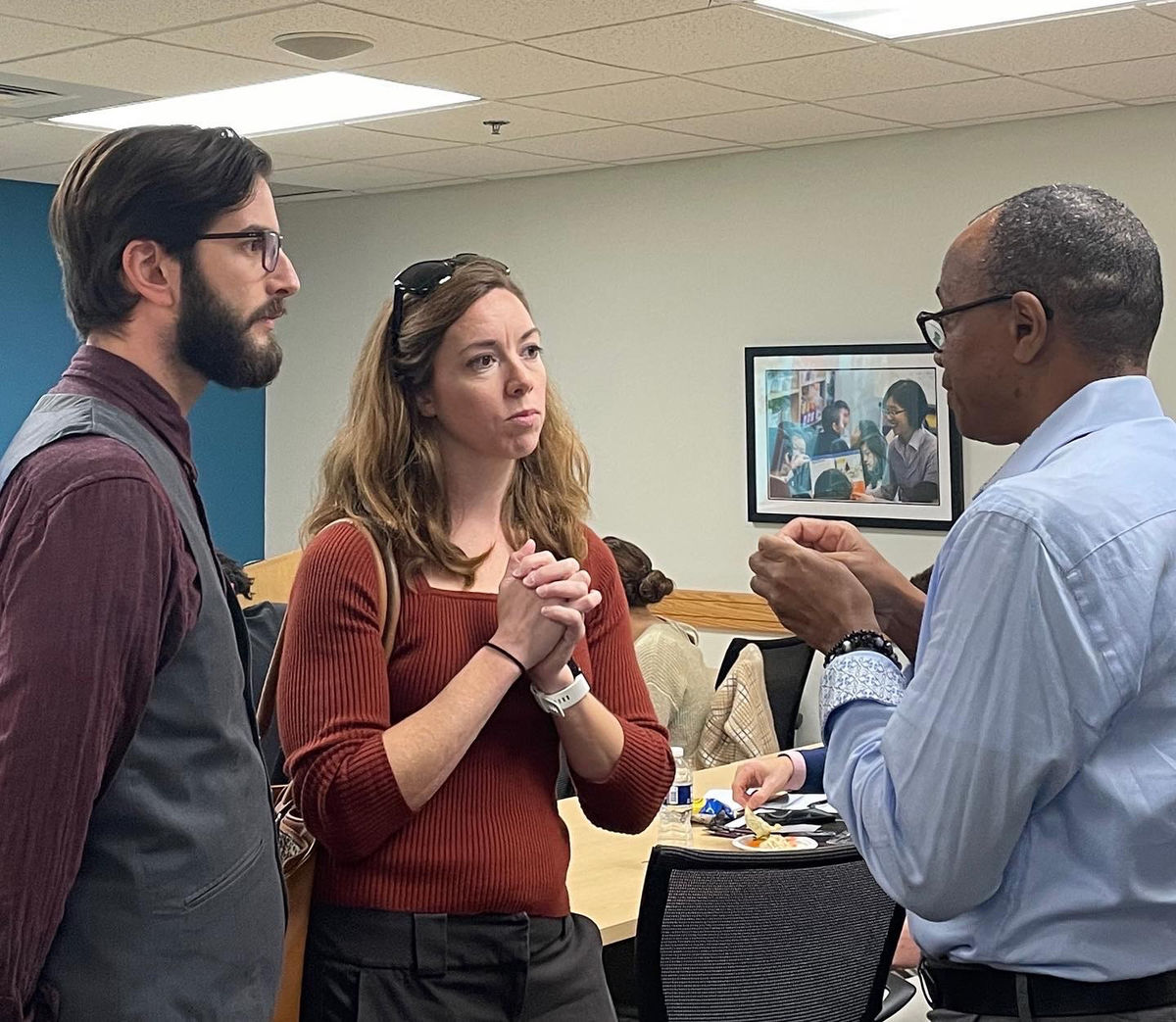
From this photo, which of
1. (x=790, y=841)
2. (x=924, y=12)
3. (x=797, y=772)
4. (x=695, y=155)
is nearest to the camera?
(x=790, y=841)

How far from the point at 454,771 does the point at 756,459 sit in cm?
486

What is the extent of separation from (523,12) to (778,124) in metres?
1.99

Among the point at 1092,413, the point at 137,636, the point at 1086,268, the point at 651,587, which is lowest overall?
the point at 651,587

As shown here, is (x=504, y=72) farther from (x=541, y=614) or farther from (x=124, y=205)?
(x=124, y=205)

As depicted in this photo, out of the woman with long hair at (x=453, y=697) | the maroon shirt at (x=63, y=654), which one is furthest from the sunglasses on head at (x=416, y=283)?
the maroon shirt at (x=63, y=654)

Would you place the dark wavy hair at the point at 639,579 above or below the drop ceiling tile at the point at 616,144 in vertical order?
below

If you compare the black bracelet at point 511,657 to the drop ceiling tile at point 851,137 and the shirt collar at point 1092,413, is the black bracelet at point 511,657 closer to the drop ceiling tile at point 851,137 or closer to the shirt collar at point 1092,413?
the shirt collar at point 1092,413

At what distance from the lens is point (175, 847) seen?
1380 millimetres

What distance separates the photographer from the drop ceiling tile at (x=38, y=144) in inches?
232

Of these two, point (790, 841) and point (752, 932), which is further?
point (790, 841)

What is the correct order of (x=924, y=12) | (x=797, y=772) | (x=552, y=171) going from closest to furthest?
(x=797, y=772) < (x=924, y=12) < (x=552, y=171)

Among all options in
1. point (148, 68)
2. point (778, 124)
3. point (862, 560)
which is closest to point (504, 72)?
point (148, 68)

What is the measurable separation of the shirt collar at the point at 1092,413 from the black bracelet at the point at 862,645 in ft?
0.73

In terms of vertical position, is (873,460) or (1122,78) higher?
(1122,78)
